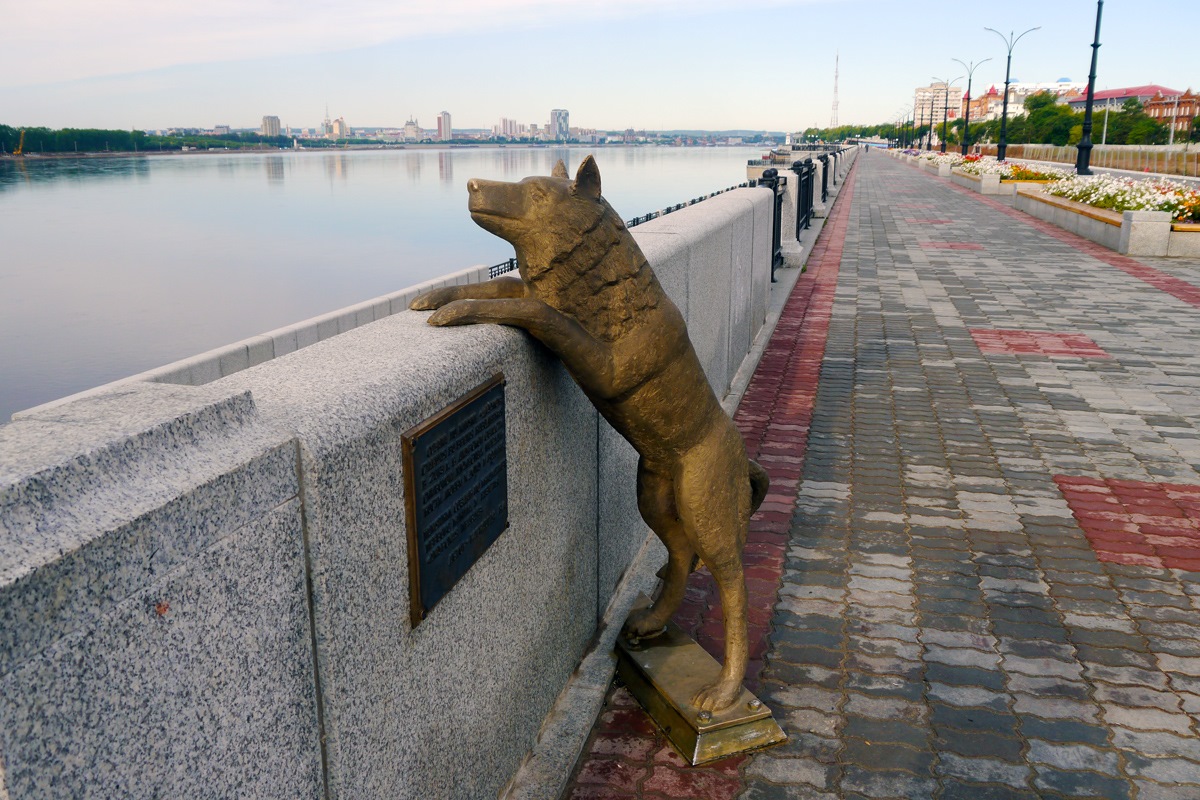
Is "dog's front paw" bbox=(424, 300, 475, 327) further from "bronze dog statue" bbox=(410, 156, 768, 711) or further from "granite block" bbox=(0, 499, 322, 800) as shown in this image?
"granite block" bbox=(0, 499, 322, 800)

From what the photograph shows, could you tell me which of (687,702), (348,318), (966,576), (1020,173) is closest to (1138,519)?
(966,576)

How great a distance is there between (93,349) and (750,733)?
38579 millimetres

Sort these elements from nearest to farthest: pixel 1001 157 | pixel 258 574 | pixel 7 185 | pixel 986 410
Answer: pixel 258 574 → pixel 986 410 → pixel 1001 157 → pixel 7 185

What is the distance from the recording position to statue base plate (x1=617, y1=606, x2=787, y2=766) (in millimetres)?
3461

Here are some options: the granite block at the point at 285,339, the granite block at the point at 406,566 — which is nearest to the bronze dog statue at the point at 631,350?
the granite block at the point at 406,566

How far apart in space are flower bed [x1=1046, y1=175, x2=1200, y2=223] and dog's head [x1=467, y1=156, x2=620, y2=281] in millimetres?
18328

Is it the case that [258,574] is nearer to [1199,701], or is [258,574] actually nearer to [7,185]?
[1199,701]

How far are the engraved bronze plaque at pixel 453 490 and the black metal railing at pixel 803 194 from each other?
1568 centimetres

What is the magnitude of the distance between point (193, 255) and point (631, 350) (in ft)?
220

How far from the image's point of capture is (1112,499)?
5.93 m

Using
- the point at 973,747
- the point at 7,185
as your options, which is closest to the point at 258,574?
the point at 973,747

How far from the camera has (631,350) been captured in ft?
10.1

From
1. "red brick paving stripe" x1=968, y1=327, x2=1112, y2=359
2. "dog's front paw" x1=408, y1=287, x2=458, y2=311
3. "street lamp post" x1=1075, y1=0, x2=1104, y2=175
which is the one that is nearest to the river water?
"dog's front paw" x1=408, y1=287, x2=458, y2=311

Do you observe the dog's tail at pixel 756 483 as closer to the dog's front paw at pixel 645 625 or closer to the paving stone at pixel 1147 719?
the dog's front paw at pixel 645 625
